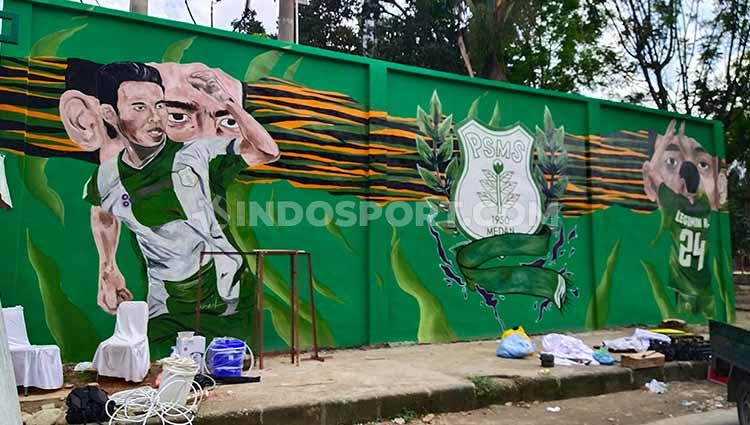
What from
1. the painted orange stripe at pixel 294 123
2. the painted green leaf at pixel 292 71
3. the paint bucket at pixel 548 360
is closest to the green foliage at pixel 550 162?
the paint bucket at pixel 548 360

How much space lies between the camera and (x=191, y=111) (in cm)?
707

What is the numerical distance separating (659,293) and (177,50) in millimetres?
8960

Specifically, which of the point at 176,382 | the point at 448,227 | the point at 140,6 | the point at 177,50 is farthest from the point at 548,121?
the point at 176,382

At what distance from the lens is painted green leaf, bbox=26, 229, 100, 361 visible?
6.16 meters

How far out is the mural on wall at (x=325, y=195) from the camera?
638cm

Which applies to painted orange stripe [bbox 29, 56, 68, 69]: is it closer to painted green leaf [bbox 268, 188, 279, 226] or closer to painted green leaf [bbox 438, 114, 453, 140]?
painted green leaf [bbox 268, 188, 279, 226]

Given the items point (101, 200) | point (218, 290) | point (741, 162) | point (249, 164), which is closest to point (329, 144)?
point (249, 164)

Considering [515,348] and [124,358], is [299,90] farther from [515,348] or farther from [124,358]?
[515,348]

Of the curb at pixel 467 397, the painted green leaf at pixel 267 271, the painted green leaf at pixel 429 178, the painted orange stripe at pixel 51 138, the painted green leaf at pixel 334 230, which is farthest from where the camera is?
the painted green leaf at pixel 429 178

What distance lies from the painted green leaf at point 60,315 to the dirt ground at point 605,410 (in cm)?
337

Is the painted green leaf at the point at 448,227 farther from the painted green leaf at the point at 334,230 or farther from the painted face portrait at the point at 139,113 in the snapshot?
the painted face portrait at the point at 139,113

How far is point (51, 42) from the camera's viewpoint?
6.38 m

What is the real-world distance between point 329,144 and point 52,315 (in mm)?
3795

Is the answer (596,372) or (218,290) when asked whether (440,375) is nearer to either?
(596,372)
